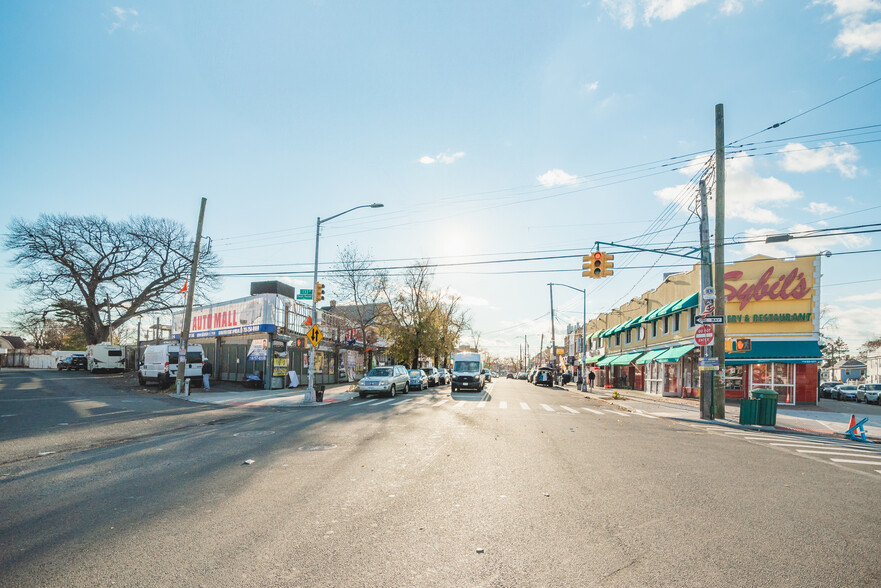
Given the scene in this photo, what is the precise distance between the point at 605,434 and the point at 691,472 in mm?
4522

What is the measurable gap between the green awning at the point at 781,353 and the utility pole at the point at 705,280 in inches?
369

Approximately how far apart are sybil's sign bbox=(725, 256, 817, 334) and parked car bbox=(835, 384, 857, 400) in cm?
1758

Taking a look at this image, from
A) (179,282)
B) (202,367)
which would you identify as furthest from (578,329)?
(202,367)

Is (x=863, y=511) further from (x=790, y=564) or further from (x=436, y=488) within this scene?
(x=436, y=488)

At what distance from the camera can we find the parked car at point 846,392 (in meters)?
37.8

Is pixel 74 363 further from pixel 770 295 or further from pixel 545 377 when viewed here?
pixel 770 295

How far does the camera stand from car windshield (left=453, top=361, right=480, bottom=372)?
33406mm

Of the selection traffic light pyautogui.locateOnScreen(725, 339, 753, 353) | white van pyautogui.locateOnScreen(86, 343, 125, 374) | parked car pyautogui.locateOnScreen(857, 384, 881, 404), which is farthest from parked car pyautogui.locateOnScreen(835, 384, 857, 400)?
white van pyautogui.locateOnScreen(86, 343, 125, 374)

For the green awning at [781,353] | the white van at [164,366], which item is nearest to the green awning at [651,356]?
the green awning at [781,353]

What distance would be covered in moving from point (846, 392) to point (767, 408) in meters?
30.9

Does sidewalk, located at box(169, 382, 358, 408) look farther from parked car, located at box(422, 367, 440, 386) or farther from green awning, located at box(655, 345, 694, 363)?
green awning, located at box(655, 345, 694, 363)

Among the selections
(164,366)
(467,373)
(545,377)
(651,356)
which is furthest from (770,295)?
(164,366)

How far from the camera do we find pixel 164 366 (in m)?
26.5

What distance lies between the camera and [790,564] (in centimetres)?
428
